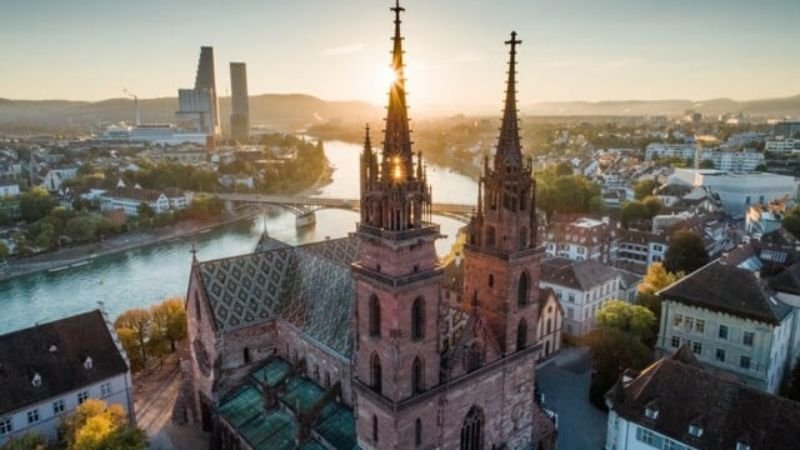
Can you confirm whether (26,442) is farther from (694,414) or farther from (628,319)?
(628,319)

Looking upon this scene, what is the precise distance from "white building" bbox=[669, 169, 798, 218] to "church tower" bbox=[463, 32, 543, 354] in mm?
92880

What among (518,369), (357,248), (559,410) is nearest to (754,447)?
(518,369)

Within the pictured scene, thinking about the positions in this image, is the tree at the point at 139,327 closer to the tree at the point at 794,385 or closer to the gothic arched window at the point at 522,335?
the gothic arched window at the point at 522,335

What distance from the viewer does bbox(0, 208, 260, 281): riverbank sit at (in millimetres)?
78500

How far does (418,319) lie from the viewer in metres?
22.8

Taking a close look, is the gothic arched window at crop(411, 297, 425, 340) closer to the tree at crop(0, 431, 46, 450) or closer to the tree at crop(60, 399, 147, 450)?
the tree at crop(60, 399, 147, 450)

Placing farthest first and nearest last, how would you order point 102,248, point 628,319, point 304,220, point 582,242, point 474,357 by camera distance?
point 304,220, point 102,248, point 582,242, point 628,319, point 474,357

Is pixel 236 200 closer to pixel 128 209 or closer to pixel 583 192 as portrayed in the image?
pixel 128 209

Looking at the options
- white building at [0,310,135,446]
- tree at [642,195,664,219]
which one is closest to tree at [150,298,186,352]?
white building at [0,310,135,446]

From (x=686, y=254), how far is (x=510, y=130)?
155 ft

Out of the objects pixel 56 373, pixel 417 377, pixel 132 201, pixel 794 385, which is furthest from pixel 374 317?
pixel 132 201

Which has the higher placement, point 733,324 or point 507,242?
point 507,242

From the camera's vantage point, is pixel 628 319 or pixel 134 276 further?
pixel 134 276

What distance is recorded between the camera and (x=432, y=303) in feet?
74.8
